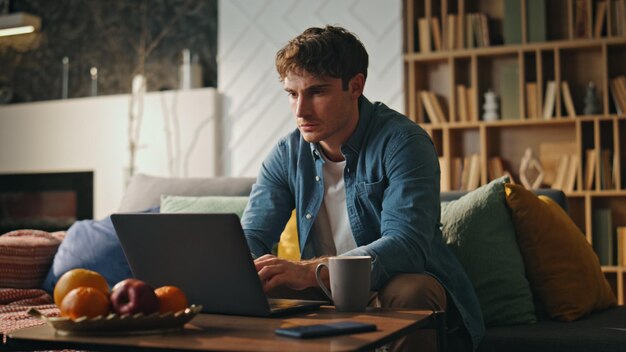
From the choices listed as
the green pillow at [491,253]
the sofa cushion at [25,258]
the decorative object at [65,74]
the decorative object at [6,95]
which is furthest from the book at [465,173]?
the decorative object at [6,95]

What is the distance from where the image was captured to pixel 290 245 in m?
2.70

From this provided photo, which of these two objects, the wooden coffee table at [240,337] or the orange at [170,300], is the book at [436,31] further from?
the orange at [170,300]

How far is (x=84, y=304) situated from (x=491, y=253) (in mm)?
1313

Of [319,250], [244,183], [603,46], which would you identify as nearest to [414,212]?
[319,250]

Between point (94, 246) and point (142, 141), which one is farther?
point (142, 141)

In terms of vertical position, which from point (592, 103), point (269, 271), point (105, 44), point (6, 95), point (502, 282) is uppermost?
point (105, 44)

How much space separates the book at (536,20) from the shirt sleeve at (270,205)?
263cm

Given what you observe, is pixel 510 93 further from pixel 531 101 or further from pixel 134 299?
pixel 134 299

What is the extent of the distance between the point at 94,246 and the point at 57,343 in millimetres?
1605

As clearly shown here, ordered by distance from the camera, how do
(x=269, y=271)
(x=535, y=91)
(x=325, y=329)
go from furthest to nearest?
(x=535, y=91) < (x=269, y=271) < (x=325, y=329)

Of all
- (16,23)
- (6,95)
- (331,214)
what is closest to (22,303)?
(331,214)

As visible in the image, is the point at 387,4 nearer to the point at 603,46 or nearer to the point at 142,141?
the point at 603,46

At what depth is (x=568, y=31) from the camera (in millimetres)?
4480

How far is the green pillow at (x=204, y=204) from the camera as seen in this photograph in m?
2.84
